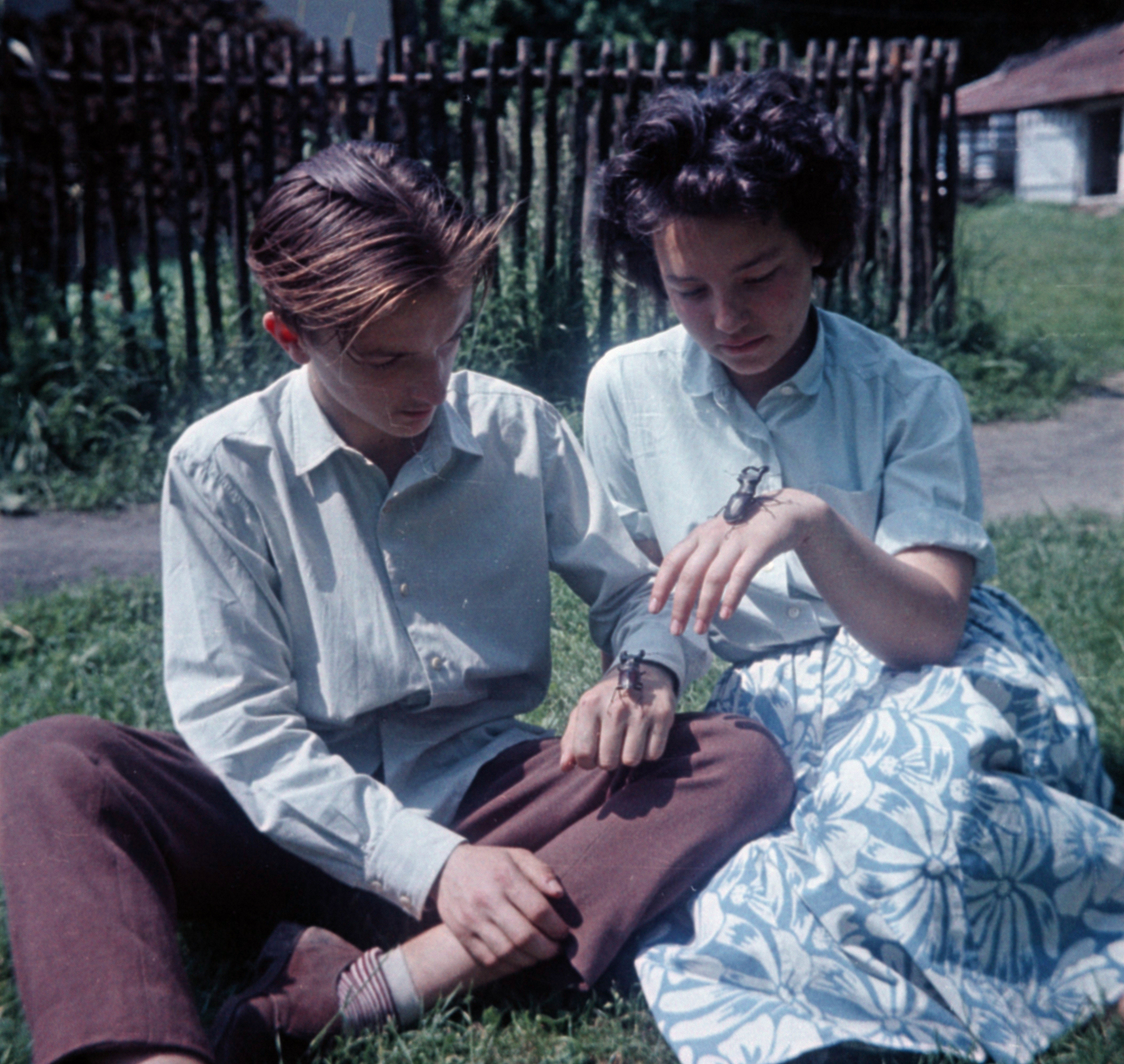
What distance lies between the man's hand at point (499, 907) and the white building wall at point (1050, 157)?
38.1 feet

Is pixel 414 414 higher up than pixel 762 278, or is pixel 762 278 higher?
pixel 762 278

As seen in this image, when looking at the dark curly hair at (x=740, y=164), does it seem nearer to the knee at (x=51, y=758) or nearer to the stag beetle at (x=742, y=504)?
the stag beetle at (x=742, y=504)

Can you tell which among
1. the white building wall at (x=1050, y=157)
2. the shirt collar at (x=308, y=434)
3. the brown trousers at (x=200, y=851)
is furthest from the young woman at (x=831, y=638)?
the white building wall at (x=1050, y=157)

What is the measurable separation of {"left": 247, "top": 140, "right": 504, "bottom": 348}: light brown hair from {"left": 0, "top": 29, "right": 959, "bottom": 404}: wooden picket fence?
3210 millimetres

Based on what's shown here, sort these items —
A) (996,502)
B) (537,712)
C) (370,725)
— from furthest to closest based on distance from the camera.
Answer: (996,502)
(537,712)
(370,725)

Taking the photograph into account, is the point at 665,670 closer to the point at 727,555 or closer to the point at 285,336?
the point at 727,555

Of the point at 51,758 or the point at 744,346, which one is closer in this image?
the point at 51,758

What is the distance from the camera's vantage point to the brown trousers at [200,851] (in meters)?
1.46

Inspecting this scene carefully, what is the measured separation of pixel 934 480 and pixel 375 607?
96 cm

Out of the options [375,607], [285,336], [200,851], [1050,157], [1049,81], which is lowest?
[200,851]

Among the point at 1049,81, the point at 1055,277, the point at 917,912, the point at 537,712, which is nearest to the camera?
the point at 917,912

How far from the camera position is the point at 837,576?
1.76 m

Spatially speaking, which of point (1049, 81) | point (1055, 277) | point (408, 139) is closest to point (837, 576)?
point (408, 139)

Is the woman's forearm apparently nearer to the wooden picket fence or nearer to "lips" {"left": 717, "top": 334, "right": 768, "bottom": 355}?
"lips" {"left": 717, "top": 334, "right": 768, "bottom": 355}
